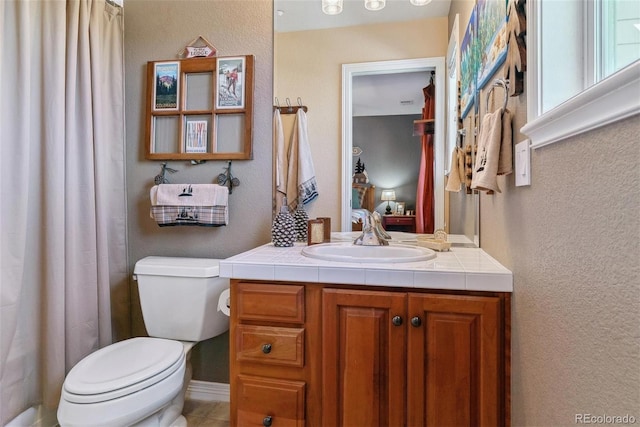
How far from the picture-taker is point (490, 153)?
3.28 feet

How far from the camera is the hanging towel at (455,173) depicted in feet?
5.13

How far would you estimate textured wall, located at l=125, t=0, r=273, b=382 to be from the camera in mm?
1780

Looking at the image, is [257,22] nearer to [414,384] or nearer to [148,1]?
[148,1]

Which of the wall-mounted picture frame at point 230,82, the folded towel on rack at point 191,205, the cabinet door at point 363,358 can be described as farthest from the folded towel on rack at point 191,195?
the cabinet door at point 363,358

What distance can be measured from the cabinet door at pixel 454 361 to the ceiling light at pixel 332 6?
150 cm

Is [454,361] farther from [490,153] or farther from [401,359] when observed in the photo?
[490,153]

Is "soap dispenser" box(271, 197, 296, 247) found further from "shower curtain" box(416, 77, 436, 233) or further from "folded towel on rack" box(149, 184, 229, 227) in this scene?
"shower curtain" box(416, 77, 436, 233)

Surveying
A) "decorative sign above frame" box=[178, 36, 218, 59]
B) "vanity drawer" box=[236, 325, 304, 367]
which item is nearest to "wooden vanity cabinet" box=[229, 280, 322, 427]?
"vanity drawer" box=[236, 325, 304, 367]

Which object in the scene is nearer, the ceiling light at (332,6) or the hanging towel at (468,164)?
the hanging towel at (468,164)

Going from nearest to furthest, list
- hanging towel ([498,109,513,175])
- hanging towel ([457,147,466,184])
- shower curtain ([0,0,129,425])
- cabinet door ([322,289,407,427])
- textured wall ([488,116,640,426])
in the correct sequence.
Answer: textured wall ([488,116,640,426]), hanging towel ([498,109,513,175]), cabinet door ([322,289,407,427]), shower curtain ([0,0,129,425]), hanging towel ([457,147,466,184])

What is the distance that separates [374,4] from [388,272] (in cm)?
139

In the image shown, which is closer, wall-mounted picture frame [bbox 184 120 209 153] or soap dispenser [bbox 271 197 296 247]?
soap dispenser [bbox 271 197 296 247]

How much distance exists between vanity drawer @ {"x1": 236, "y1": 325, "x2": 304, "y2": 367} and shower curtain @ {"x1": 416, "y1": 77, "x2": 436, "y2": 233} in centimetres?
87

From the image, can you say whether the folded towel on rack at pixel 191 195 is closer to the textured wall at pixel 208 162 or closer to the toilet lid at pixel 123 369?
the textured wall at pixel 208 162
